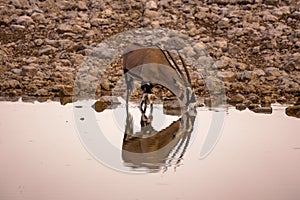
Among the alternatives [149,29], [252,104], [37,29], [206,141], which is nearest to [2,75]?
[37,29]

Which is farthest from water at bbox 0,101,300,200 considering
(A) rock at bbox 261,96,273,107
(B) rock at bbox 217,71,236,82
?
(B) rock at bbox 217,71,236,82

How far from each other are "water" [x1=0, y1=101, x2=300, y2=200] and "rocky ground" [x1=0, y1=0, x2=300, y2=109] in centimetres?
423

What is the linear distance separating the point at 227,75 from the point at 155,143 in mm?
8219

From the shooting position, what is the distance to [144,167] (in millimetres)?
10688

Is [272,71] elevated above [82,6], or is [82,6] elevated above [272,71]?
[82,6]

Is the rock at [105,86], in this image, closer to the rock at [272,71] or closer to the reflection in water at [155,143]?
the reflection in water at [155,143]

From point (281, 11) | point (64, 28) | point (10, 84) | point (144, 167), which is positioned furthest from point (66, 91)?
point (281, 11)

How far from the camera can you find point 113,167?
10531 millimetres

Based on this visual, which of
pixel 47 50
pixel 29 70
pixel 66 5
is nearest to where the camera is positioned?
pixel 29 70

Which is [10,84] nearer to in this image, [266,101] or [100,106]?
[100,106]

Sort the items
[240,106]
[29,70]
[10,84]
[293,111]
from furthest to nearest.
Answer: [29,70], [10,84], [240,106], [293,111]

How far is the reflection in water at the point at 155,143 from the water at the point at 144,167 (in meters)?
0.12

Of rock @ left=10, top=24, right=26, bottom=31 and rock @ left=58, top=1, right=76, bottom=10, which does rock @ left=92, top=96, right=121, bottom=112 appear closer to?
rock @ left=10, top=24, right=26, bottom=31

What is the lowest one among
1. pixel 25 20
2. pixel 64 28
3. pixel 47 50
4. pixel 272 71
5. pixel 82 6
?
pixel 272 71
